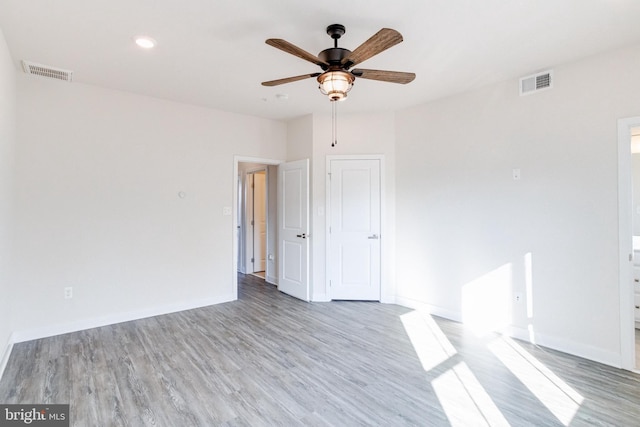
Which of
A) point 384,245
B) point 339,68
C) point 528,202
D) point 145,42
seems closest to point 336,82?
point 339,68

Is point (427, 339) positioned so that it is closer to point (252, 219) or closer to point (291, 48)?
point (291, 48)

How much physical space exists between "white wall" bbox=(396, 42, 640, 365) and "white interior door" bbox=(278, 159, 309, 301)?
1.46 meters

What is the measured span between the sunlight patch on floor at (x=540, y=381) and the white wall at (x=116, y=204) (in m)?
3.45

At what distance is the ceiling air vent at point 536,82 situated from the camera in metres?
3.03

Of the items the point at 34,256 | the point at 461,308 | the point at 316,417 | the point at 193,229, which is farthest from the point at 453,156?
the point at 34,256

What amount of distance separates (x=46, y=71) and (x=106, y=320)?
2.68m

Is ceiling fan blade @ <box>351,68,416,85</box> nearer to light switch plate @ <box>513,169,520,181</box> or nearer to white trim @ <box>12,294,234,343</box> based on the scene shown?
light switch plate @ <box>513,169,520,181</box>

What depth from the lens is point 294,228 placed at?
15.7 ft

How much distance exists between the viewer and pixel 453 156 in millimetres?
3785

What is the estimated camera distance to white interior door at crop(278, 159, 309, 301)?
4590mm

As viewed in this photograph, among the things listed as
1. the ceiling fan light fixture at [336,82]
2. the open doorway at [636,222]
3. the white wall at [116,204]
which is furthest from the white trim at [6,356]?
the open doorway at [636,222]

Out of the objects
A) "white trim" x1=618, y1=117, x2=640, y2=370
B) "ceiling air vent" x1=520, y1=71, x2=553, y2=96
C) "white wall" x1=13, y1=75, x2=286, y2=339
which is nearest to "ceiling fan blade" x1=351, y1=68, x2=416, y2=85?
"ceiling air vent" x1=520, y1=71, x2=553, y2=96

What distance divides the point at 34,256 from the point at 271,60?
Result: 10.1 feet

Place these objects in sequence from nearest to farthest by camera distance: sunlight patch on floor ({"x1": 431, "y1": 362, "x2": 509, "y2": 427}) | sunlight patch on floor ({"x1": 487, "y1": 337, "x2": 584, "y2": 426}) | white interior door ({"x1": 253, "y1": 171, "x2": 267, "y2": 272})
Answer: sunlight patch on floor ({"x1": 431, "y1": 362, "x2": 509, "y2": 427})
sunlight patch on floor ({"x1": 487, "y1": 337, "x2": 584, "y2": 426})
white interior door ({"x1": 253, "y1": 171, "x2": 267, "y2": 272})
